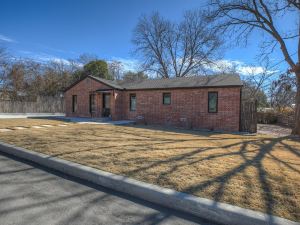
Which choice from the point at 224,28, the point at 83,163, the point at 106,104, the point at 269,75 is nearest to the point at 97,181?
the point at 83,163

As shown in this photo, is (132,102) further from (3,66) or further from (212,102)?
(3,66)

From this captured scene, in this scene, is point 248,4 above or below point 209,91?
above

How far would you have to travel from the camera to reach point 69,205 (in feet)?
9.96

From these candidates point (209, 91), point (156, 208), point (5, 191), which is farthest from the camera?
point (209, 91)

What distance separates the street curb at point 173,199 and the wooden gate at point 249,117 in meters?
10.7

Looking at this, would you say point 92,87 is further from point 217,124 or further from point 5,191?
point 5,191

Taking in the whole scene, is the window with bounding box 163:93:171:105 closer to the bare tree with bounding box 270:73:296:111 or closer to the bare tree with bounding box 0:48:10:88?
the bare tree with bounding box 270:73:296:111

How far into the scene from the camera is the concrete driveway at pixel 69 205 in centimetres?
269

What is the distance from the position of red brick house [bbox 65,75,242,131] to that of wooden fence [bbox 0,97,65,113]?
7.87 metres

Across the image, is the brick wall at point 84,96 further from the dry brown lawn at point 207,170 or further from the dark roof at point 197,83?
the dry brown lawn at point 207,170

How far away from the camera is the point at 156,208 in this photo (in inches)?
120

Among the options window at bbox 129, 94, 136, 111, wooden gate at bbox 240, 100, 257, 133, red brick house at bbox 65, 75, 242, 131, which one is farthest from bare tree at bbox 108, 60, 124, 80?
wooden gate at bbox 240, 100, 257, 133

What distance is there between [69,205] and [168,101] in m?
12.6

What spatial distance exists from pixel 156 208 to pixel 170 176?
868 mm
